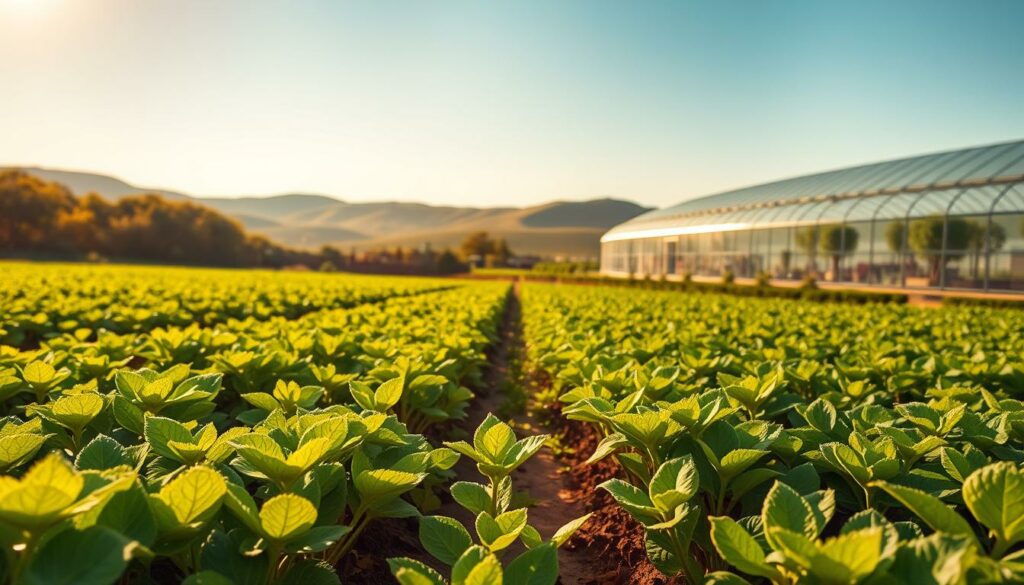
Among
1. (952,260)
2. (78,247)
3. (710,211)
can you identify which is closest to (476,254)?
(78,247)

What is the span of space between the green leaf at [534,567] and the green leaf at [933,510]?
2.62 ft

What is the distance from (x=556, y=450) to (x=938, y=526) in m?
4.23

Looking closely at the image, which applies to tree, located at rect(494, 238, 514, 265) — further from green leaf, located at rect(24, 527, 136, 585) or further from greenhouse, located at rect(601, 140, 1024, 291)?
green leaf, located at rect(24, 527, 136, 585)

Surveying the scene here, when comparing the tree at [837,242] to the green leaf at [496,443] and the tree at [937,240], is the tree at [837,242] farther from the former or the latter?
the green leaf at [496,443]

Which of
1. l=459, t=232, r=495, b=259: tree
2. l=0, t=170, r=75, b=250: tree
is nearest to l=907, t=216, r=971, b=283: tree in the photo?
l=0, t=170, r=75, b=250: tree

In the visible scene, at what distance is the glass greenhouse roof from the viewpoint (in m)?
28.3

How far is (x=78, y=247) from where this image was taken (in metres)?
67.8

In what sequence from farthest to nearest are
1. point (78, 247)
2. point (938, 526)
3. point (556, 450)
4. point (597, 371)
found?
point (78, 247) < point (556, 450) < point (597, 371) < point (938, 526)

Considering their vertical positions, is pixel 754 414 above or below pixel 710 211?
below

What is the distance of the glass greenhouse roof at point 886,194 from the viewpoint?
28297 millimetres

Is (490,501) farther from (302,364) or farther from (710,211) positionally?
(710,211)

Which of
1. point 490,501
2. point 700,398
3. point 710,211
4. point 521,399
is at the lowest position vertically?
point 521,399

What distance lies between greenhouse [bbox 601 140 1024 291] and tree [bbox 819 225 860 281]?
6cm

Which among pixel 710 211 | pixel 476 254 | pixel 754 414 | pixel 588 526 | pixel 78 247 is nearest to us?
pixel 754 414
